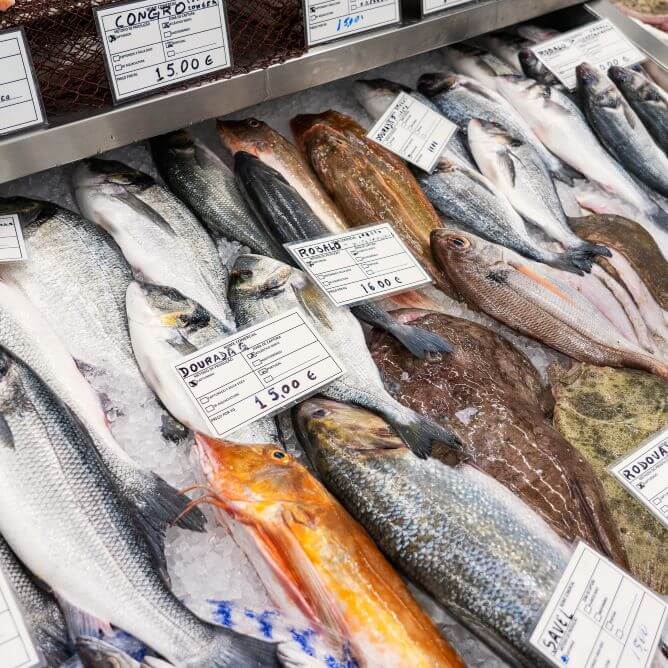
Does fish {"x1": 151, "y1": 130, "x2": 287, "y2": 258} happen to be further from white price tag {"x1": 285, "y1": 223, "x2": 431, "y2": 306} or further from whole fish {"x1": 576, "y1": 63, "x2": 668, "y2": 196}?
whole fish {"x1": 576, "y1": 63, "x2": 668, "y2": 196}

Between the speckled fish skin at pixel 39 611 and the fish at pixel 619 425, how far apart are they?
1.18 metres

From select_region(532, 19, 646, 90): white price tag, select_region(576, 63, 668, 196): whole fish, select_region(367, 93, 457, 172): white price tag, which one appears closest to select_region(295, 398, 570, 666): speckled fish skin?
select_region(367, 93, 457, 172): white price tag

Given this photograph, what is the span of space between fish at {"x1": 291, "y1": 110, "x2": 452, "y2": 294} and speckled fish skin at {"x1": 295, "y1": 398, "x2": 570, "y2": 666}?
2.42 ft

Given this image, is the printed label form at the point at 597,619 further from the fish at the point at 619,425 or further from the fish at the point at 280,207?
the fish at the point at 280,207

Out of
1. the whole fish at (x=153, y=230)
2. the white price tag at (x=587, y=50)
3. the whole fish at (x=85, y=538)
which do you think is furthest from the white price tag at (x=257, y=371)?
the white price tag at (x=587, y=50)

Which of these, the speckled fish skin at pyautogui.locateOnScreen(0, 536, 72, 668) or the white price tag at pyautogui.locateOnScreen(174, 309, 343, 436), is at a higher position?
the white price tag at pyautogui.locateOnScreen(174, 309, 343, 436)

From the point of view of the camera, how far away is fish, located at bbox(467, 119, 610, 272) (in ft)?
7.70

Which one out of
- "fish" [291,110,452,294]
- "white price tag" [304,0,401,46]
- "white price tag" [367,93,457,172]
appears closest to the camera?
"white price tag" [304,0,401,46]

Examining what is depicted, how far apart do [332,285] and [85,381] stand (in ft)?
2.23

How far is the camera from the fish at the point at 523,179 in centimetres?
235

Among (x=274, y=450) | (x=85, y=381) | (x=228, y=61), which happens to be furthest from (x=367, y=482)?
(x=228, y=61)

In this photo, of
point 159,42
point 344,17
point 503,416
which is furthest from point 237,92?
point 503,416

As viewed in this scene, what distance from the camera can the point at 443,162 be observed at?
2496 millimetres

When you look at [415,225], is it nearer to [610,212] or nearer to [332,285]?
[332,285]
